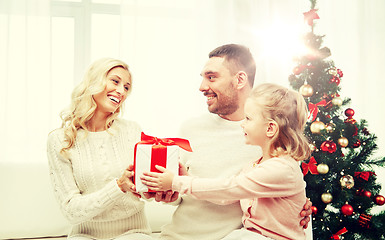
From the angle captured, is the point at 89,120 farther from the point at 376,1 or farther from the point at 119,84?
the point at 376,1

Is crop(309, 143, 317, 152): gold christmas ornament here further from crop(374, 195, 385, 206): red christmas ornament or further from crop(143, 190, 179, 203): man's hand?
crop(143, 190, 179, 203): man's hand

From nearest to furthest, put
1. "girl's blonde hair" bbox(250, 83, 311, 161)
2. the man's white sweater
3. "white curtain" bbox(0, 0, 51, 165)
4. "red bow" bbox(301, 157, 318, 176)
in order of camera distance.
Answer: "girl's blonde hair" bbox(250, 83, 311, 161) → the man's white sweater → "red bow" bbox(301, 157, 318, 176) → "white curtain" bbox(0, 0, 51, 165)

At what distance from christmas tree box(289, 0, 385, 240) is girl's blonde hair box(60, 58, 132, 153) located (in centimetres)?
137

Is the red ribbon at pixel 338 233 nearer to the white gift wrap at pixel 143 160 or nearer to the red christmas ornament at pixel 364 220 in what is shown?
the red christmas ornament at pixel 364 220

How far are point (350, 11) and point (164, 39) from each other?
2.03m

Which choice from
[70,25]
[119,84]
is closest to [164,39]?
[70,25]

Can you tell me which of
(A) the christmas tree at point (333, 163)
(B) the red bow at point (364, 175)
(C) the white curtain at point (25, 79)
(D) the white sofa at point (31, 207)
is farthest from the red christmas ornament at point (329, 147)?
(C) the white curtain at point (25, 79)

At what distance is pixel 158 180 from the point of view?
1.45 m

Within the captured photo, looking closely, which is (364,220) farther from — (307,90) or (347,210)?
(307,90)

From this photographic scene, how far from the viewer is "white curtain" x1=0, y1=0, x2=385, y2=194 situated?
291 centimetres

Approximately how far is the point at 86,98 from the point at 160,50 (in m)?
1.46

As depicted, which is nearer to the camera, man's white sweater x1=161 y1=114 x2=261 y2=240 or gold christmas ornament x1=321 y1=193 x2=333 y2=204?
man's white sweater x1=161 y1=114 x2=261 y2=240

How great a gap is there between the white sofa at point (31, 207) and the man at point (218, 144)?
0.57 meters

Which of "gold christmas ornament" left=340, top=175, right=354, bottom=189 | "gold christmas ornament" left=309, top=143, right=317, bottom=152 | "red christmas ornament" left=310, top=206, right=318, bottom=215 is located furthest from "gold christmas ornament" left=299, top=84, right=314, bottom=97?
"red christmas ornament" left=310, top=206, right=318, bottom=215
